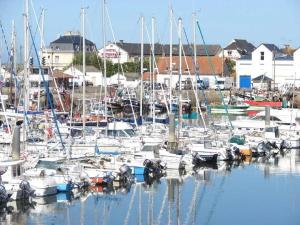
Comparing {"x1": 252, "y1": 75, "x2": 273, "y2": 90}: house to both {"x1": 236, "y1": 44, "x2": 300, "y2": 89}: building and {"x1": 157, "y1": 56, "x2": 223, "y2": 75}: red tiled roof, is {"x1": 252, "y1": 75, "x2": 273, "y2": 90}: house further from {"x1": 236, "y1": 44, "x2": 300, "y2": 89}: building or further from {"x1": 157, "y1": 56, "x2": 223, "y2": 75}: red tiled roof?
{"x1": 157, "y1": 56, "x2": 223, "y2": 75}: red tiled roof

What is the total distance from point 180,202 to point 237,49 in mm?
76998

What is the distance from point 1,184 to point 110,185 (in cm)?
502

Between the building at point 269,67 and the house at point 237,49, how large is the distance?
22387 millimetres

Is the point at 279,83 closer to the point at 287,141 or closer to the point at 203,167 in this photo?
the point at 287,141

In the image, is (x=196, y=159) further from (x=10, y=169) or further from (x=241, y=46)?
(x=241, y=46)

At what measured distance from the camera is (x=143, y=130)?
35875 mm

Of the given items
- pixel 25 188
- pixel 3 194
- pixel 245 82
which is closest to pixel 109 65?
pixel 245 82

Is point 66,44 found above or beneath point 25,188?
above

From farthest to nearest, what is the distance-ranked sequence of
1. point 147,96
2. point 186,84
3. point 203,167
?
point 186,84 → point 147,96 → point 203,167

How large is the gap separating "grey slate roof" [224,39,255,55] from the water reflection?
230ft

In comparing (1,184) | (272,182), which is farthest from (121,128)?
(1,184)

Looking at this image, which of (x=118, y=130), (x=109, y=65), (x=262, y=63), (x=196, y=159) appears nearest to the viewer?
(x=196, y=159)

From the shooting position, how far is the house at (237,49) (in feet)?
326

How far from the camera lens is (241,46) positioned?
338ft
